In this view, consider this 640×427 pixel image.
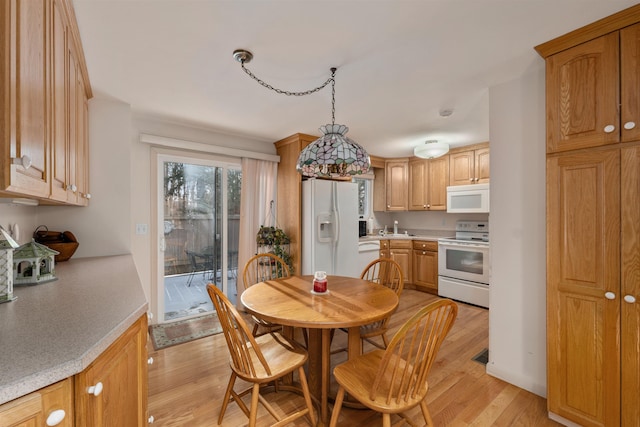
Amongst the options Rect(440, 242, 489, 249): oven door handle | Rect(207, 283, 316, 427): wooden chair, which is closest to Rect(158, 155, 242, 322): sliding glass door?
Rect(207, 283, 316, 427): wooden chair

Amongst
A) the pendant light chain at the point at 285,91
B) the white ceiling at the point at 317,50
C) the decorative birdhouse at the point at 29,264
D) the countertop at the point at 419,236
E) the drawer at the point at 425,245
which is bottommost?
the drawer at the point at 425,245

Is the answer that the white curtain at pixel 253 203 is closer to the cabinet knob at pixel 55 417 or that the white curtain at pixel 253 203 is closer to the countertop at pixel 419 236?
the countertop at pixel 419 236

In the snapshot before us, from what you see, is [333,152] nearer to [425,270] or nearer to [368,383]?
[368,383]

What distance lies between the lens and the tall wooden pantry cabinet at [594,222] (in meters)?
1.47

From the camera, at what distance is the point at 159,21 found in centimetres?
152

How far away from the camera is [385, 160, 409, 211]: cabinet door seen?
16.3 feet

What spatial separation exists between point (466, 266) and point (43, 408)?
13.9ft

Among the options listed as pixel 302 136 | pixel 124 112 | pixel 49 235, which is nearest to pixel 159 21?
pixel 124 112

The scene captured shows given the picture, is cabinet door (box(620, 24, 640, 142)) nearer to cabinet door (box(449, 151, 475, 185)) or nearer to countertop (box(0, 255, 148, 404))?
countertop (box(0, 255, 148, 404))

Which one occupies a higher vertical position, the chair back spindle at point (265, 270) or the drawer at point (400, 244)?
the drawer at point (400, 244)

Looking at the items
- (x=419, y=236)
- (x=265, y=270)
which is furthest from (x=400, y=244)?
(x=265, y=270)

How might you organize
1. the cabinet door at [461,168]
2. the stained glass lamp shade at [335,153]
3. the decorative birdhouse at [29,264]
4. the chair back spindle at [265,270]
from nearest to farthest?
the decorative birdhouse at [29,264] < the stained glass lamp shade at [335,153] < the chair back spindle at [265,270] < the cabinet door at [461,168]

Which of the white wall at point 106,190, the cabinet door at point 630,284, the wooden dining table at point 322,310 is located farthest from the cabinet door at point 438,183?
the white wall at point 106,190

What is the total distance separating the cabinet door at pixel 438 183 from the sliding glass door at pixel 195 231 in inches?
120
